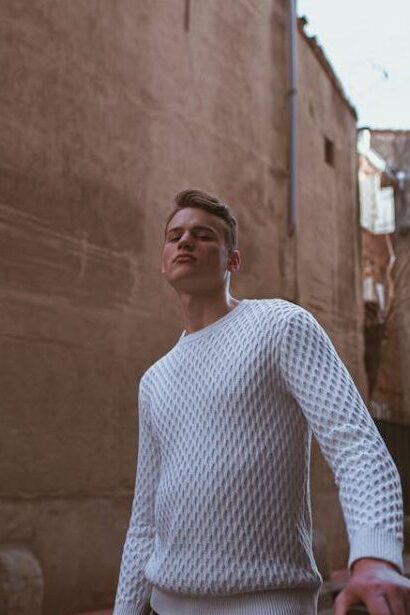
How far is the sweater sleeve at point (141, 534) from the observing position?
1566mm

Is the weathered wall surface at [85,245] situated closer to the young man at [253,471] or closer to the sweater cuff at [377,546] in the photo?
the young man at [253,471]

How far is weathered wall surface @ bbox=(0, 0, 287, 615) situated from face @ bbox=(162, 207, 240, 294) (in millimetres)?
3230

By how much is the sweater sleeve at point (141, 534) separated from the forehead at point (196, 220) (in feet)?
1.48

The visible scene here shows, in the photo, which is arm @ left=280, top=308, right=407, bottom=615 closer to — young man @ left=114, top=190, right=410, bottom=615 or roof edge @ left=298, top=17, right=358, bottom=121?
young man @ left=114, top=190, right=410, bottom=615

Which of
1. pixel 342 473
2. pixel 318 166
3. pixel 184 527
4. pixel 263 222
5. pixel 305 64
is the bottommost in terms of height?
pixel 184 527

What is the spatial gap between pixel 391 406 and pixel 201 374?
50.2 feet

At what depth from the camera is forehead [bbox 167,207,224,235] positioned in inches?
66.9

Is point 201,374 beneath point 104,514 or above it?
above

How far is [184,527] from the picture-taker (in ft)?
4.56

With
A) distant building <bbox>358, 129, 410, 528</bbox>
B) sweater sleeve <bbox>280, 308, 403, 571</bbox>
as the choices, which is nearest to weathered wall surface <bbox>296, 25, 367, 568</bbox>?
distant building <bbox>358, 129, 410, 528</bbox>

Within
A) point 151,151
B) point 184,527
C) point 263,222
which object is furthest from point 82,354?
point 184,527

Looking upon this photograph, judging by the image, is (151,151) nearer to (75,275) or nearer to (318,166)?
(75,275)

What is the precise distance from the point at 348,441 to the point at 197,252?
26.0 inches

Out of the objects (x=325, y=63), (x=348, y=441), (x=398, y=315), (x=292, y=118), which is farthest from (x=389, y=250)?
(x=348, y=441)
